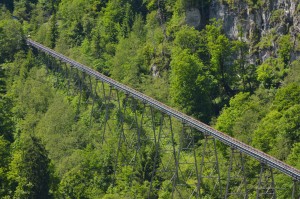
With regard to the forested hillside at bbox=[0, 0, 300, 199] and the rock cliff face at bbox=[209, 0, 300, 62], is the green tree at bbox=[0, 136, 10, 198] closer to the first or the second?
the forested hillside at bbox=[0, 0, 300, 199]

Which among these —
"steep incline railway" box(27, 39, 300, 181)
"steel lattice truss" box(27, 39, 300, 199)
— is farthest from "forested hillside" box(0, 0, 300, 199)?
"steep incline railway" box(27, 39, 300, 181)

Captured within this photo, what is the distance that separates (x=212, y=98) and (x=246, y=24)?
885cm

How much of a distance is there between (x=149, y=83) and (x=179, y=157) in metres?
20.4

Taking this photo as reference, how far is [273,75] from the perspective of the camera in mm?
76750

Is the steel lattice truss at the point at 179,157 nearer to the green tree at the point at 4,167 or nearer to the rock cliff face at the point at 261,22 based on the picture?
the green tree at the point at 4,167

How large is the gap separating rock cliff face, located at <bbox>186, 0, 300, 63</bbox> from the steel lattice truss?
12.1 meters

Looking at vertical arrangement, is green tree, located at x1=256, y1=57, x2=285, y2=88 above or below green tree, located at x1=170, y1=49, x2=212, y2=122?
above

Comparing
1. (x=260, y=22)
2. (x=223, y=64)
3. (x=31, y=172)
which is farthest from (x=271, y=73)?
(x=31, y=172)

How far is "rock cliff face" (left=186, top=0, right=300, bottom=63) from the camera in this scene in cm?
7638

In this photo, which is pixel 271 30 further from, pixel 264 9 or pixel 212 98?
pixel 212 98

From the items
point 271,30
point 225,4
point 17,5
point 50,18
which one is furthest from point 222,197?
point 17,5

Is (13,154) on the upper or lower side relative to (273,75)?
lower

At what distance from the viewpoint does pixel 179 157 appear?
6981 cm

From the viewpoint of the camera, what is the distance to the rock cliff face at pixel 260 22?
251 feet
